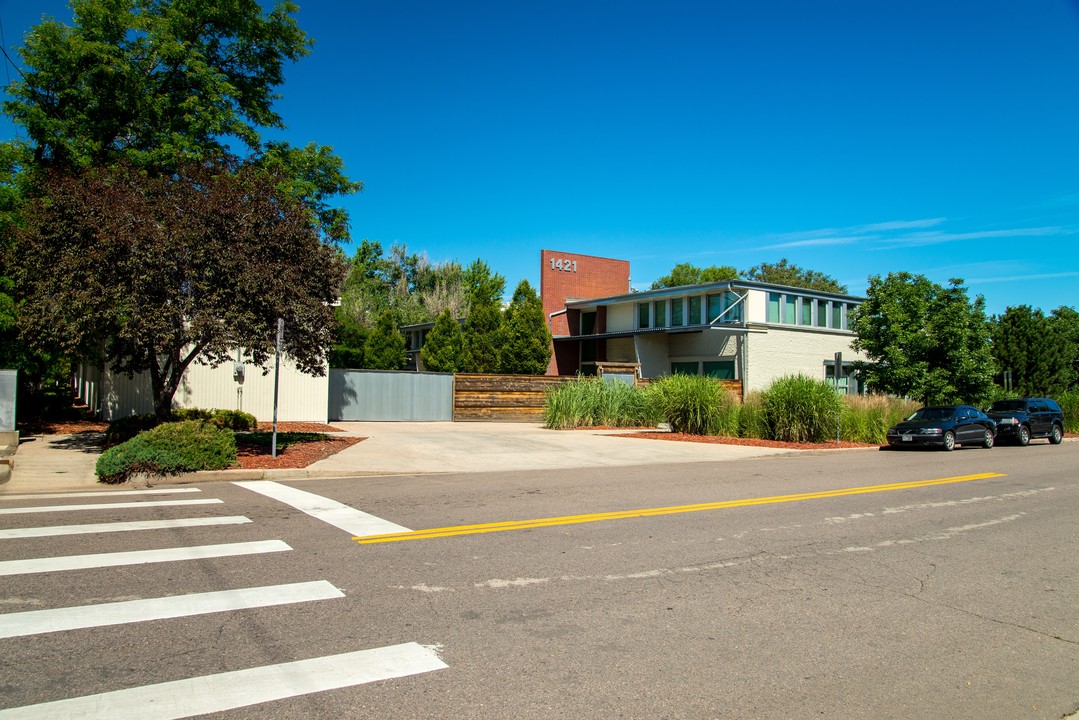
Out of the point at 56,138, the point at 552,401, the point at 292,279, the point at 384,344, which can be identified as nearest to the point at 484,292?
the point at 384,344

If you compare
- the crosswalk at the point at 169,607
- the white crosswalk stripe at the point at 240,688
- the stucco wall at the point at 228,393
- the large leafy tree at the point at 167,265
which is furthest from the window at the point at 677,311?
the white crosswalk stripe at the point at 240,688

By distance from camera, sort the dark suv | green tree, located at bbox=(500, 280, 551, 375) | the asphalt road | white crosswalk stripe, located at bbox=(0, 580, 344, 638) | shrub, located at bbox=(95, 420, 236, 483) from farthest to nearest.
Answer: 1. green tree, located at bbox=(500, 280, 551, 375)
2. the dark suv
3. shrub, located at bbox=(95, 420, 236, 483)
4. white crosswalk stripe, located at bbox=(0, 580, 344, 638)
5. the asphalt road

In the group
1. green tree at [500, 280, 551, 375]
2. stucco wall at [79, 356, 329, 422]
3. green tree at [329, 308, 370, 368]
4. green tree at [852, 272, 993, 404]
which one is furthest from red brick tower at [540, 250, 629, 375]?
stucco wall at [79, 356, 329, 422]

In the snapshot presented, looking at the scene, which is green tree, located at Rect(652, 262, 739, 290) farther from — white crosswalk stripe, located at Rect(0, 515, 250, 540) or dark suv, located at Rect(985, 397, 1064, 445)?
white crosswalk stripe, located at Rect(0, 515, 250, 540)

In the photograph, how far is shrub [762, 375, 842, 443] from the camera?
21438mm

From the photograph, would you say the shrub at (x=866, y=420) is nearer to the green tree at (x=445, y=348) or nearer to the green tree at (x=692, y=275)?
the green tree at (x=445, y=348)

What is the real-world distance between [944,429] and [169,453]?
19678 mm

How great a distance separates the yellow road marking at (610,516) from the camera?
7.82 meters

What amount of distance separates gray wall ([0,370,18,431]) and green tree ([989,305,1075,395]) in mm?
38806

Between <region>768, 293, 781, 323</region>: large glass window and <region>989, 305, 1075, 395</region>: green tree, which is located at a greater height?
<region>768, 293, 781, 323</region>: large glass window

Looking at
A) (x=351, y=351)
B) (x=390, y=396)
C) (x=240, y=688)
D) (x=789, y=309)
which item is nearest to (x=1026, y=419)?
(x=789, y=309)

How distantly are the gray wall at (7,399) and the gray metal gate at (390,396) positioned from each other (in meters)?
11.7

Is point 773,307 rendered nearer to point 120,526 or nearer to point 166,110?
point 166,110

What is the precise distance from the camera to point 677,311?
35.8 m
